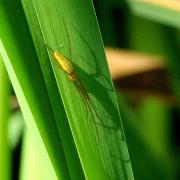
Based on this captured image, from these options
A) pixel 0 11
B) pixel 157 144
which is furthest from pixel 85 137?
pixel 157 144

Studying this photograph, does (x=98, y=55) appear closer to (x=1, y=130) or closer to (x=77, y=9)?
(x=77, y=9)

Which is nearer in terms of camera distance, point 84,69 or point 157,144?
point 84,69

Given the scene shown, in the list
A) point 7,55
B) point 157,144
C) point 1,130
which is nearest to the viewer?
point 7,55

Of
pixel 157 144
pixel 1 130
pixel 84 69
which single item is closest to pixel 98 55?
pixel 84 69

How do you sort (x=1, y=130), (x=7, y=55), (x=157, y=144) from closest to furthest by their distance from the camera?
(x=7, y=55)
(x=1, y=130)
(x=157, y=144)

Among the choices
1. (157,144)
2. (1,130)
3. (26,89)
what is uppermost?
(26,89)

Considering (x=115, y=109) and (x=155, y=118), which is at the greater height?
(x=115, y=109)
